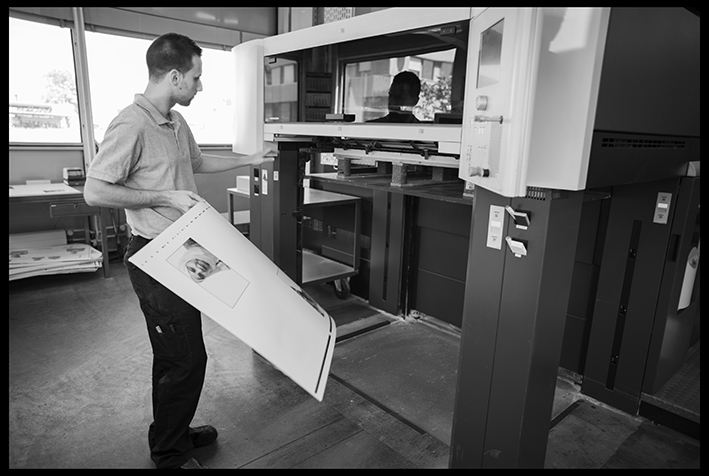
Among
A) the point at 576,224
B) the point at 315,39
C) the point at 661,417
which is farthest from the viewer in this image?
the point at 661,417

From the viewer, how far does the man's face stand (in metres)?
1.91

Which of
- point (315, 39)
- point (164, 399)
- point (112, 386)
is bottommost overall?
point (112, 386)

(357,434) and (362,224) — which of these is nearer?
(357,434)

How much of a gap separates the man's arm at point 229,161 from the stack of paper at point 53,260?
2.74 m

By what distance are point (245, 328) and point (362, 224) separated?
2612 mm

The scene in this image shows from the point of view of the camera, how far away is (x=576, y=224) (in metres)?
1.57

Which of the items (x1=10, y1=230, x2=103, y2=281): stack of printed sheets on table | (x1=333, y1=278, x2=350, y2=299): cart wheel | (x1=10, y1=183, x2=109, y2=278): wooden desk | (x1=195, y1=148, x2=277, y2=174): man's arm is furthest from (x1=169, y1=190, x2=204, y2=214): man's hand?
(x1=10, y1=230, x2=103, y2=281): stack of printed sheets on table

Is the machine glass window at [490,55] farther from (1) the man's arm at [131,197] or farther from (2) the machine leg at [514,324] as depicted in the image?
(1) the man's arm at [131,197]

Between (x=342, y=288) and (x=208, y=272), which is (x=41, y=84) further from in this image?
(x=208, y=272)

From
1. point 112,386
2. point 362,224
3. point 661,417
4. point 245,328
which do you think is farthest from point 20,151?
point 661,417

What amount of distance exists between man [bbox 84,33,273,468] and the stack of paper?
286 centimetres

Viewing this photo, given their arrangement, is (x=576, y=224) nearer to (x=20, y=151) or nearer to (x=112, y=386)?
(x=112, y=386)

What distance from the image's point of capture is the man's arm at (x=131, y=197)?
174 cm

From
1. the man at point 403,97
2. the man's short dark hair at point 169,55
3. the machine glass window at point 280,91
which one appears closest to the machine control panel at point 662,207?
the man at point 403,97
